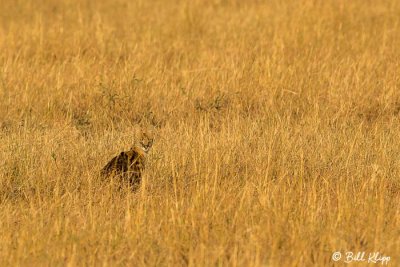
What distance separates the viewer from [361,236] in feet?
14.7

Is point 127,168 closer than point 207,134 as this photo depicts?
Yes

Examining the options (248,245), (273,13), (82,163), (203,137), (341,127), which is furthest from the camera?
(273,13)

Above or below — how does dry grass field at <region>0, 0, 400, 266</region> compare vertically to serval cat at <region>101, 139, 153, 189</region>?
below

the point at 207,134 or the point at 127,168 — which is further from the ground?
the point at 127,168

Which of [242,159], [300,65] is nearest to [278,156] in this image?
[242,159]

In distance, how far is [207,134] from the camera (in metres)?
6.32

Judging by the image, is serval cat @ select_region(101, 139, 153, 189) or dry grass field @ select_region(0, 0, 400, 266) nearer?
dry grass field @ select_region(0, 0, 400, 266)

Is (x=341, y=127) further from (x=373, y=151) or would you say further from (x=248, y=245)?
(x=248, y=245)

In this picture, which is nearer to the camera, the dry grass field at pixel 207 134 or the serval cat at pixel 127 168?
the dry grass field at pixel 207 134

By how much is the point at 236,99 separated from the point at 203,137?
1450 millimetres

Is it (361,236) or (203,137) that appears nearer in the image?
(361,236)

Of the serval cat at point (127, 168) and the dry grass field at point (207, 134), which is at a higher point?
the serval cat at point (127, 168)

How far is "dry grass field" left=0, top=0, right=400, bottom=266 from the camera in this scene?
14.5 feet

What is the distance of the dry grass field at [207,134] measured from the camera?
14.5ft
